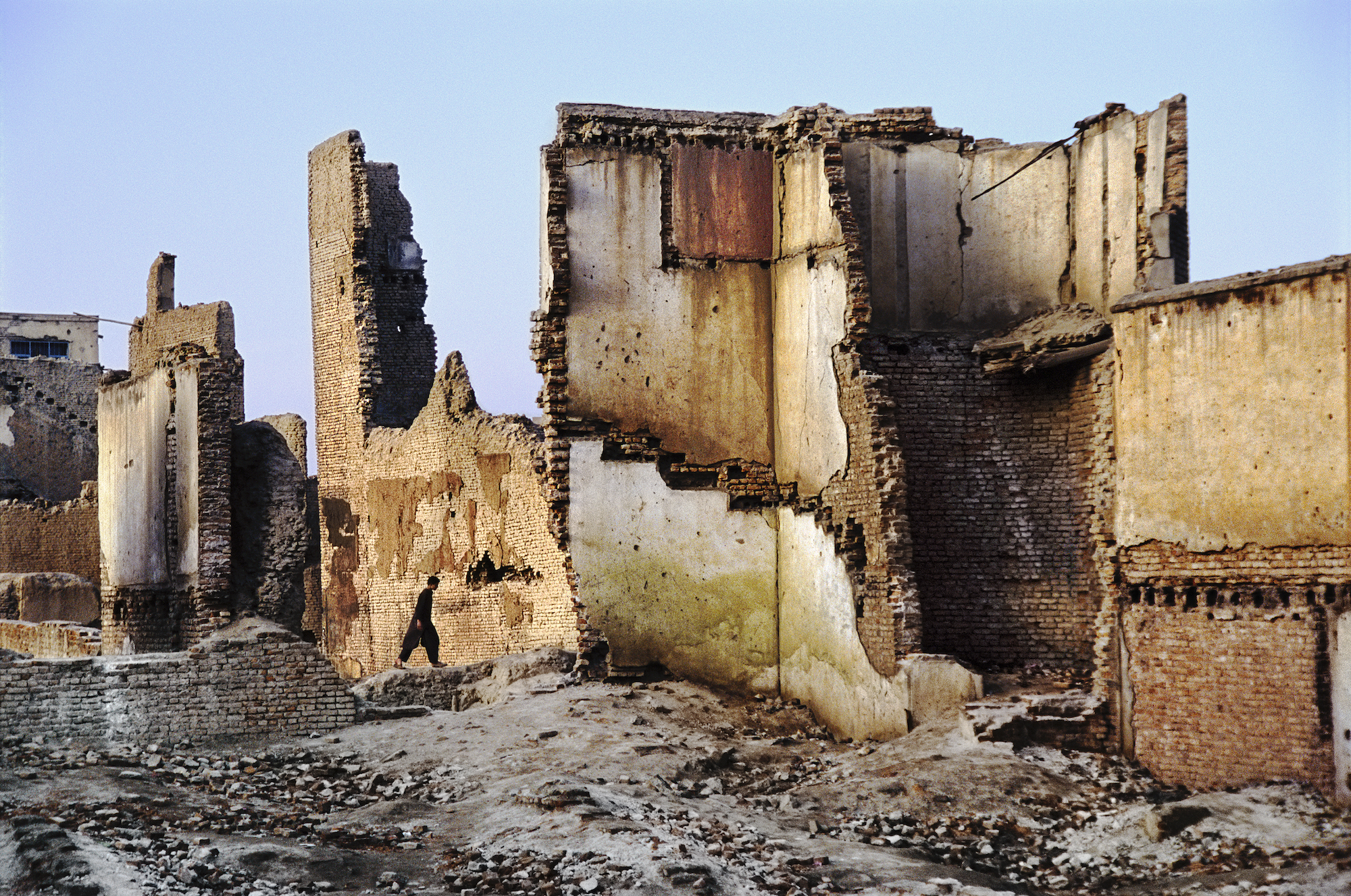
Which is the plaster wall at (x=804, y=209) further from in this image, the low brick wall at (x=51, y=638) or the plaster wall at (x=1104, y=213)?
the low brick wall at (x=51, y=638)

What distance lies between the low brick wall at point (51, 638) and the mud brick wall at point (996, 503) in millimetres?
8933

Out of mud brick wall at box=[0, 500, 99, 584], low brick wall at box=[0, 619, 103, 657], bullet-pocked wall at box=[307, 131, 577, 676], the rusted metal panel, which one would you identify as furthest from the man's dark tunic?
mud brick wall at box=[0, 500, 99, 584]

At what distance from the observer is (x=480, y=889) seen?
8383 mm

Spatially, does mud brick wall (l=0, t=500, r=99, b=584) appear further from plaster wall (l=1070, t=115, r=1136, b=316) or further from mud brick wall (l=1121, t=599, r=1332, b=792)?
mud brick wall (l=1121, t=599, r=1332, b=792)

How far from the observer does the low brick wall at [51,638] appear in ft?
55.6

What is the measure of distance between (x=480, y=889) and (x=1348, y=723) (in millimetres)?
5375

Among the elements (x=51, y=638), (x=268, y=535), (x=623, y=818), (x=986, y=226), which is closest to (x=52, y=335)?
(x=51, y=638)

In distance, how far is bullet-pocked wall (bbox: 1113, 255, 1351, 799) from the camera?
9461 mm

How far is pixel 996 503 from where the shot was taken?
533 inches

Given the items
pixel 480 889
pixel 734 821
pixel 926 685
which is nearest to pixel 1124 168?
pixel 926 685

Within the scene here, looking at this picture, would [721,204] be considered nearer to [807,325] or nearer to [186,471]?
[807,325]

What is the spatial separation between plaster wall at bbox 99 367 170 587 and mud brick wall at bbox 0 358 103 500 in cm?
1983

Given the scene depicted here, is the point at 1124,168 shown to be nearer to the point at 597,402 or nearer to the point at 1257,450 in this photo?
the point at 1257,450

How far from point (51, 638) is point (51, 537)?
9786 mm
